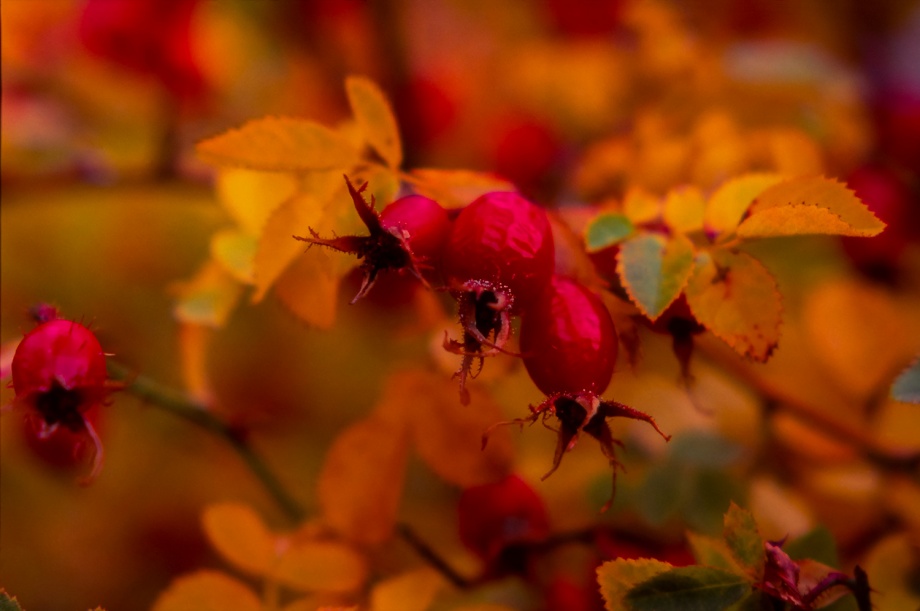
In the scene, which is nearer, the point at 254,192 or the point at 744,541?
the point at 744,541

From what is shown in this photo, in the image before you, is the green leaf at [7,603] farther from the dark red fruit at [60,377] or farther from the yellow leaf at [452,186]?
the yellow leaf at [452,186]

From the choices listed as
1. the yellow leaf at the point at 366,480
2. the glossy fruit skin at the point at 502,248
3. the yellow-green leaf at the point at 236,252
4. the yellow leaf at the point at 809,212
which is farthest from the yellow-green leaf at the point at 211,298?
the yellow leaf at the point at 809,212

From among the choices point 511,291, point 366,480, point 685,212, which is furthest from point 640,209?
point 366,480

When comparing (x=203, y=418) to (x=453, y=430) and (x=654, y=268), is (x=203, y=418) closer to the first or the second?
(x=453, y=430)

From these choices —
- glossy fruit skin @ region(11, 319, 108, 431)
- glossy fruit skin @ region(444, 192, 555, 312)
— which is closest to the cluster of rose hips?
glossy fruit skin @ region(444, 192, 555, 312)

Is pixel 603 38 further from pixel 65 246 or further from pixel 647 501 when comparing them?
pixel 647 501

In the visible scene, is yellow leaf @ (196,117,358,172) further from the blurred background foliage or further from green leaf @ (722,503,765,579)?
green leaf @ (722,503,765,579)
